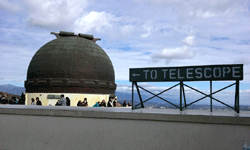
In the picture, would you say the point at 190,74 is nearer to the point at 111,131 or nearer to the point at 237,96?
the point at 237,96

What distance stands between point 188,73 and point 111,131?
4.34m

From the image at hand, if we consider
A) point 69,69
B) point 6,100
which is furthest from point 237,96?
point 69,69

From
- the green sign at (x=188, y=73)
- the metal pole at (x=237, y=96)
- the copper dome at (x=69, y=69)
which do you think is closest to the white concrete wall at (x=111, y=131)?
the metal pole at (x=237, y=96)

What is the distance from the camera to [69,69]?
3108 centimetres

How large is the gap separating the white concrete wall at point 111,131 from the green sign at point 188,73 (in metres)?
2.57

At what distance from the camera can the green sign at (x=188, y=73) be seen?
9.99m

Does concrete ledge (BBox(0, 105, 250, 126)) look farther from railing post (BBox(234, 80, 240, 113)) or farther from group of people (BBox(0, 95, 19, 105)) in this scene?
group of people (BBox(0, 95, 19, 105))

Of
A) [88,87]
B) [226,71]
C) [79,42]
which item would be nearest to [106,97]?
[88,87]

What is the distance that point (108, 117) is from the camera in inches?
377

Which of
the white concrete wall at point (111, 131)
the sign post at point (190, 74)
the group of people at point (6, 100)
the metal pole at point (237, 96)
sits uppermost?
the sign post at point (190, 74)

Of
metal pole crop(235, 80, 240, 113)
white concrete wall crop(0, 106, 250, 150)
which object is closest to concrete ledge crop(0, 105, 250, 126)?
white concrete wall crop(0, 106, 250, 150)

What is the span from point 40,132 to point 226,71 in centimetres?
875

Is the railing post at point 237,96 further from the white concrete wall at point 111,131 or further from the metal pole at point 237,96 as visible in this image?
the white concrete wall at point 111,131

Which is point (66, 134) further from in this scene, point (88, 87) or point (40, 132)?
point (88, 87)
